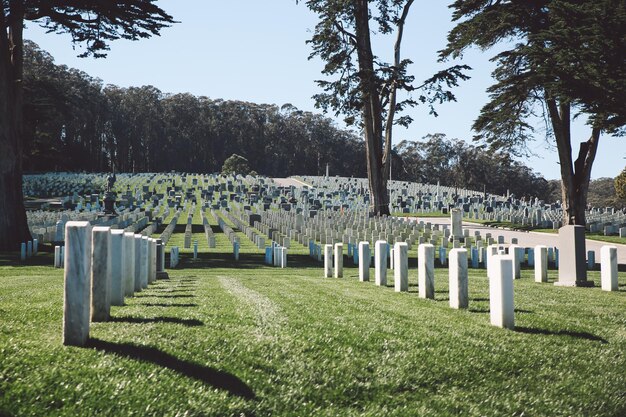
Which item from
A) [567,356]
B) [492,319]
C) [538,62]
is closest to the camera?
[567,356]

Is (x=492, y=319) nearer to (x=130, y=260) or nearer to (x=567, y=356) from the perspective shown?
(x=567, y=356)

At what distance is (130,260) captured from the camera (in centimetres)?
794

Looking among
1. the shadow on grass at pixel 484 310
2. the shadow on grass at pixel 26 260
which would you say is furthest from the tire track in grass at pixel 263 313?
the shadow on grass at pixel 26 260

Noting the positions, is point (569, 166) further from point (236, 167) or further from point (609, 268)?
point (236, 167)

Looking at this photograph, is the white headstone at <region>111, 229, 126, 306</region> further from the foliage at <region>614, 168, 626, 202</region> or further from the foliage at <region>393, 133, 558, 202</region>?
the foliage at <region>393, 133, 558, 202</region>

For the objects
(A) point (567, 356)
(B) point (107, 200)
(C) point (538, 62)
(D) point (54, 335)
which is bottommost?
(A) point (567, 356)

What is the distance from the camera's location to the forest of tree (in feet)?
360

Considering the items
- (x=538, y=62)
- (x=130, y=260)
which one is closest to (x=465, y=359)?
(x=130, y=260)

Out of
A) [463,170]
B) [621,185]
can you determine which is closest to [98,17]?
[621,185]

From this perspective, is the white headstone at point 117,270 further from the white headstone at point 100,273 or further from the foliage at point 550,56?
the foliage at point 550,56

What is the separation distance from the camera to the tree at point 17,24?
2227 centimetres

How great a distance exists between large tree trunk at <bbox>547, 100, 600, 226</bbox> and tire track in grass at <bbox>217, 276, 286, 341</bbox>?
2538 cm

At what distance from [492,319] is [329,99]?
2758 centimetres

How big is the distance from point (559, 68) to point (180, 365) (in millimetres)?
19979
